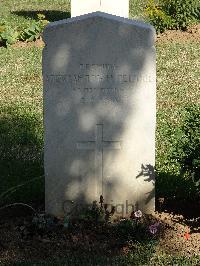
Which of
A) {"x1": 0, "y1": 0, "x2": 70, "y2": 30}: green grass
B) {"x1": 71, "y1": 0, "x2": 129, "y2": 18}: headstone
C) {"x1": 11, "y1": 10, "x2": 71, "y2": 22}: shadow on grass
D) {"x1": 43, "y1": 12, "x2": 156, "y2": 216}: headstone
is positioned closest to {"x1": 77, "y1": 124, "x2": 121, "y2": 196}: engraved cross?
{"x1": 43, "y1": 12, "x2": 156, "y2": 216}: headstone

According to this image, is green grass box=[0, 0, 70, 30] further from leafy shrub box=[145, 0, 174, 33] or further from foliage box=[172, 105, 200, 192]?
foliage box=[172, 105, 200, 192]

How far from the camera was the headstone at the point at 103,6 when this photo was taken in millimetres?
10953

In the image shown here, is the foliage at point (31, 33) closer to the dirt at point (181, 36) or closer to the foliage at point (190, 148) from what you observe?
the dirt at point (181, 36)

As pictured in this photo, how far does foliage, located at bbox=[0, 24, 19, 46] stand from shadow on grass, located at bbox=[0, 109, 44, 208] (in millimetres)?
3975

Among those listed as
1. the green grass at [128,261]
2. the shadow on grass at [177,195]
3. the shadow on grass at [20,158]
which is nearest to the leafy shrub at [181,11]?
the shadow on grass at [20,158]

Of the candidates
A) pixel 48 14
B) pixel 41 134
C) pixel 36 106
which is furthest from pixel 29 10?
pixel 41 134

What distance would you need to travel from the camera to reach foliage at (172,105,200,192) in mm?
4770

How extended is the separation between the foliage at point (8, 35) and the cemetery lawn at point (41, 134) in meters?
0.21

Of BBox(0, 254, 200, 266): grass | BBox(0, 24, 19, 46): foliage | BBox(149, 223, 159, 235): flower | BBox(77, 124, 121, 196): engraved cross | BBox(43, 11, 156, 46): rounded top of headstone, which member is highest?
BBox(0, 24, 19, 46): foliage

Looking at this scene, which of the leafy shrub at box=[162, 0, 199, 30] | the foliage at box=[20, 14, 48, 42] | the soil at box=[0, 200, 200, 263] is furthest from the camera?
the leafy shrub at box=[162, 0, 199, 30]

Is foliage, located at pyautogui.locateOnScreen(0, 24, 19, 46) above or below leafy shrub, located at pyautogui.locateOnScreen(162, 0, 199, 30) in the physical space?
below

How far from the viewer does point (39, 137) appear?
23.5 feet

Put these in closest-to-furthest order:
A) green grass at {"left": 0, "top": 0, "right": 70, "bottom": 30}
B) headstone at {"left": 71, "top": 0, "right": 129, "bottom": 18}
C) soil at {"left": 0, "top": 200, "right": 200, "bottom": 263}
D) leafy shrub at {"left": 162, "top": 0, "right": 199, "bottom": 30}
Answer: soil at {"left": 0, "top": 200, "right": 200, "bottom": 263} → headstone at {"left": 71, "top": 0, "right": 129, "bottom": 18} → leafy shrub at {"left": 162, "top": 0, "right": 199, "bottom": 30} → green grass at {"left": 0, "top": 0, "right": 70, "bottom": 30}

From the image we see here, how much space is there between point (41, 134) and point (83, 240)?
273cm
